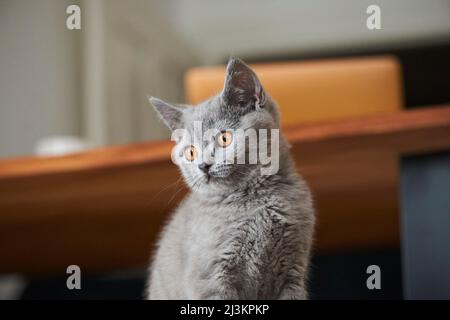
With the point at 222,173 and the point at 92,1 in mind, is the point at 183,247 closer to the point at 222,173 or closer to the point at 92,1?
the point at 222,173

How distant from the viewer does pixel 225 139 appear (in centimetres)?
63

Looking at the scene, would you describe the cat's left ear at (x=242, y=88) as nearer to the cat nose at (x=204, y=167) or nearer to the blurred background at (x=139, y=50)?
the cat nose at (x=204, y=167)

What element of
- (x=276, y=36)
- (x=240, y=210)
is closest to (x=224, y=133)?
(x=240, y=210)

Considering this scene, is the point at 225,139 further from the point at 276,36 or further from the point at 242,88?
the point at 276,36

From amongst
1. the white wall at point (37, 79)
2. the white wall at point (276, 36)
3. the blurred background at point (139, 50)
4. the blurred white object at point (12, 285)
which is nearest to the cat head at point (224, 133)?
the blurred background at point (139, 50)

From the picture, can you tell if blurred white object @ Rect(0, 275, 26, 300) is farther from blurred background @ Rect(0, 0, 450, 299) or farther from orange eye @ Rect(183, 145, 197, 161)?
orange eye @ Rect(183, 145, 197, 161)

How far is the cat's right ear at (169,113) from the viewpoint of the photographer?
2.05 ft

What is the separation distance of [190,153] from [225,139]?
45 millimetres

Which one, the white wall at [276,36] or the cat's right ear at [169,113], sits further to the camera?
the white wall at [276,36]

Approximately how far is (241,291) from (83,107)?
2734mm

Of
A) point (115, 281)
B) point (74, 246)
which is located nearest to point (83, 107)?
point (115, 281)

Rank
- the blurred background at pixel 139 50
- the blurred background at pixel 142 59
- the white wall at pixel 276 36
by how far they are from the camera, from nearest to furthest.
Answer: the blurred background at pixel 142 59, the blurred background at pixel 139 50, the white wall at pixel 276 36

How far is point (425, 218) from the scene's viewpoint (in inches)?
33.0

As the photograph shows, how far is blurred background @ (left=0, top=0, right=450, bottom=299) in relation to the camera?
1.52 metres
